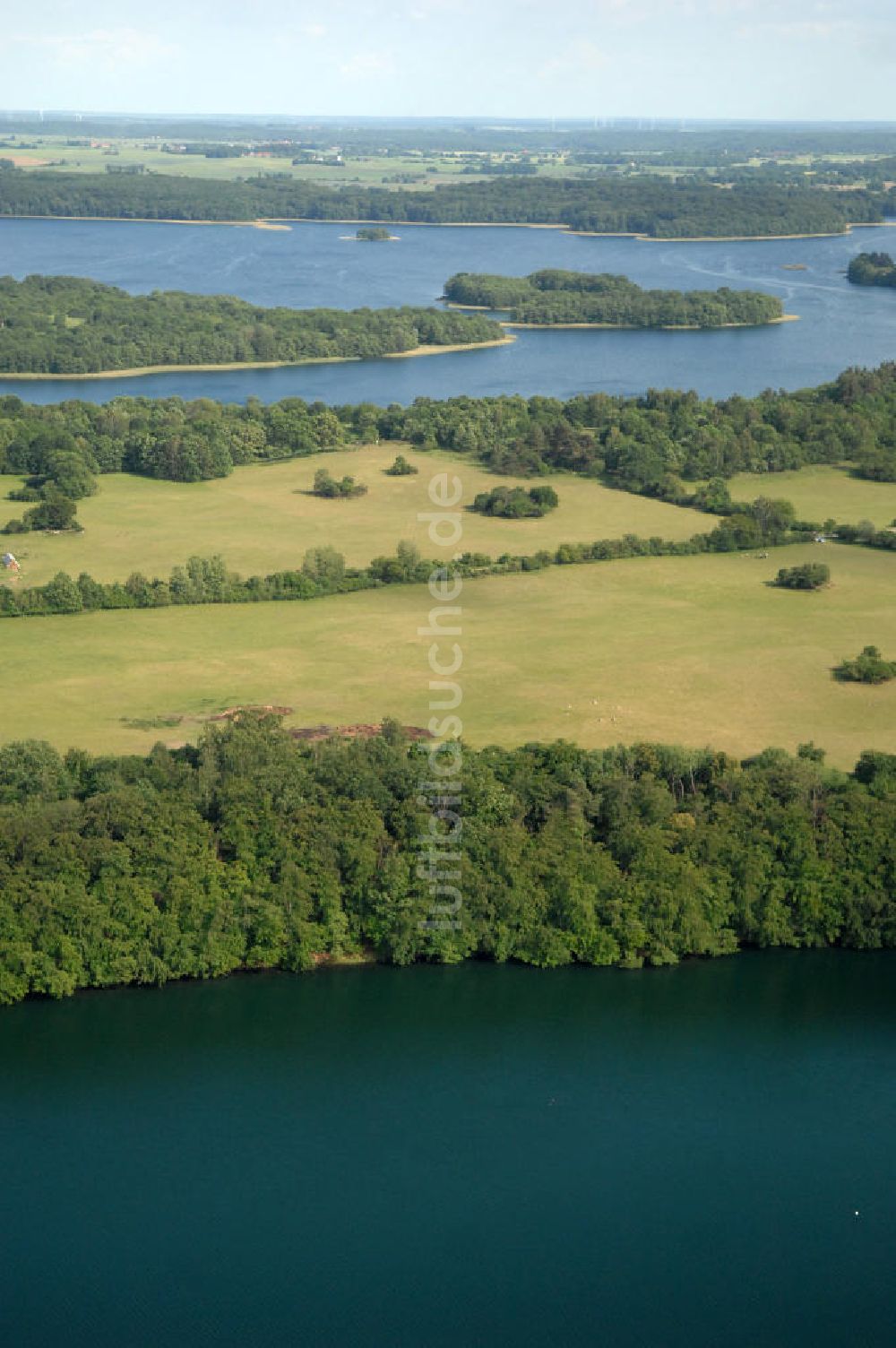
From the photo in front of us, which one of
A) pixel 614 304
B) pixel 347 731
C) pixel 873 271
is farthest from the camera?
pixel 873 271

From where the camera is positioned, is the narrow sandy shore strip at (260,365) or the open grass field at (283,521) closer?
the open grass field at (283,521)

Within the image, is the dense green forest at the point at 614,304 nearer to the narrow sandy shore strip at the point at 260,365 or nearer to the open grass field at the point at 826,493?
the narrow sandy shore strip at the point at 260,365

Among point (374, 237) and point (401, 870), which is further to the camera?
point (374, 237)

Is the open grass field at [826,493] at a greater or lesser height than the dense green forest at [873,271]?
lesser

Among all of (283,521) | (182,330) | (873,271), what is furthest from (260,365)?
(873,271)

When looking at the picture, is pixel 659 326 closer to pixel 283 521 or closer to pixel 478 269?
pixel 478 269

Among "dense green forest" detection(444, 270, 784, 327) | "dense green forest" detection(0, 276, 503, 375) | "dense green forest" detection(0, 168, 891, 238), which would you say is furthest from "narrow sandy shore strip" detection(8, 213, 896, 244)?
"dense green forest" detection(0, 276, 503, 375)

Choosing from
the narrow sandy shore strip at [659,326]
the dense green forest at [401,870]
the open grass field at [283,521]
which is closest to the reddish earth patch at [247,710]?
the dense green forest at [401,870]
